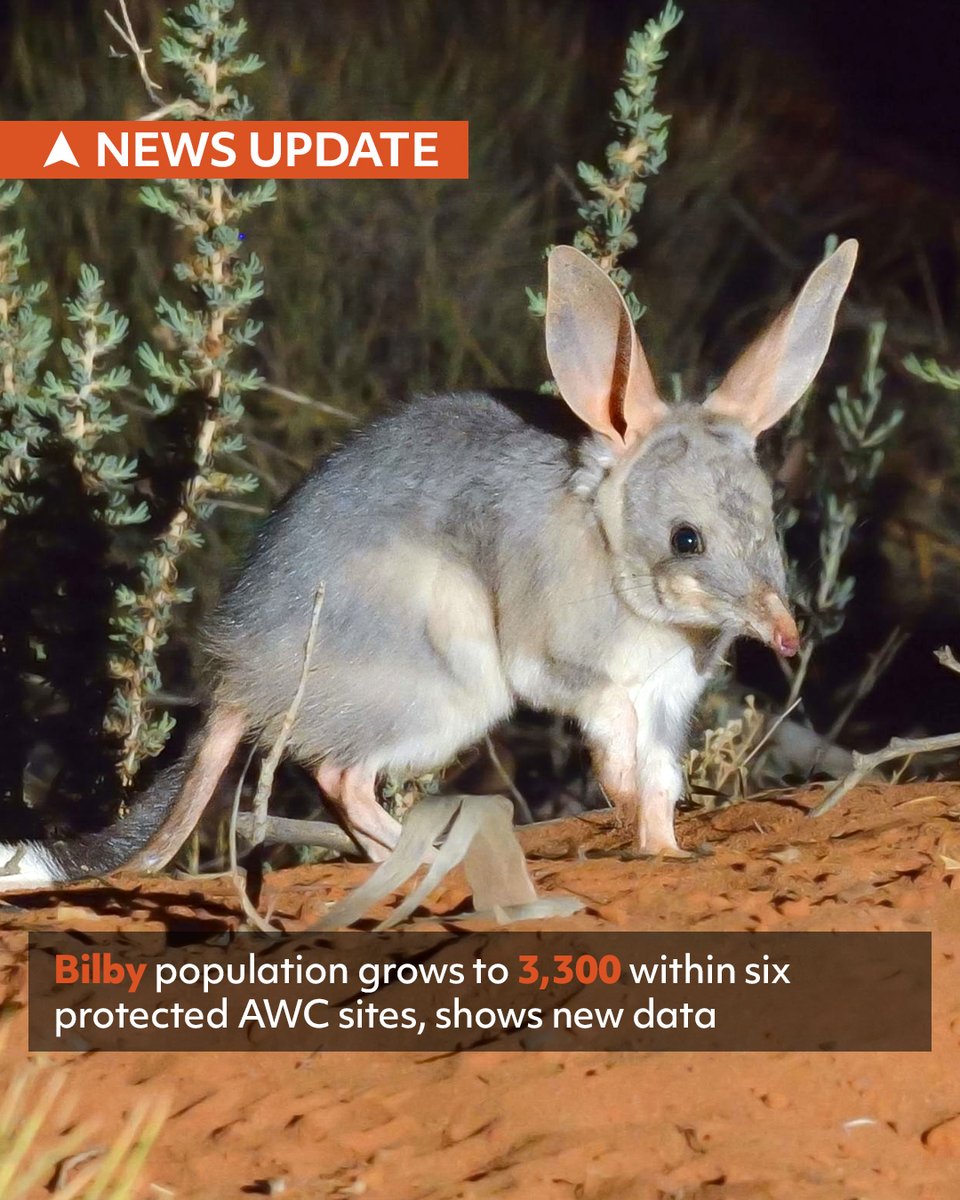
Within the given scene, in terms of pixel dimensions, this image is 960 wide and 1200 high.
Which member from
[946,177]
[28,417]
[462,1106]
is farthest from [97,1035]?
[946,177]

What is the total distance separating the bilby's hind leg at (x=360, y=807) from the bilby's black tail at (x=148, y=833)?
0.23 metres

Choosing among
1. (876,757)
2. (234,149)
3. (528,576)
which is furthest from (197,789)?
(234,149)

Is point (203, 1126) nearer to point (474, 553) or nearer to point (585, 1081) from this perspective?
point (585, 1081)

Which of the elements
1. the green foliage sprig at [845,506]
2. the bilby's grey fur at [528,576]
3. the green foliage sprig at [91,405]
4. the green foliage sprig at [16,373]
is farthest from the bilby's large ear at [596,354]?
the green foliage sprig at [16,373]

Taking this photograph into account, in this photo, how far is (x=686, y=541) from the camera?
373 cm

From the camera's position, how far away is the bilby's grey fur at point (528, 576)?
3.76 metres

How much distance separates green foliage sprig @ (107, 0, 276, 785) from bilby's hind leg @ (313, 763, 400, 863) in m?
0.73

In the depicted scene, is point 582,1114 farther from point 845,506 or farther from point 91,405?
point 845,506

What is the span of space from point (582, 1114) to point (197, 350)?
255 centimetres

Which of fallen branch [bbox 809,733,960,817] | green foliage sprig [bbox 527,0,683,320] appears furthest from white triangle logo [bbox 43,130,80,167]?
fallen branch [bbox 809,733,960,817]

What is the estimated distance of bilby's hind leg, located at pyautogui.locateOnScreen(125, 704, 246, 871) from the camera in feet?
12.9

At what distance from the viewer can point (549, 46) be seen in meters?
7.96

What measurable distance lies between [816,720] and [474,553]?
2.24 m

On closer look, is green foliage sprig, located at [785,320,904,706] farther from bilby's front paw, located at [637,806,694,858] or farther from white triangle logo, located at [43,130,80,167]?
white triangle logo, located at [43,130,80,167]
